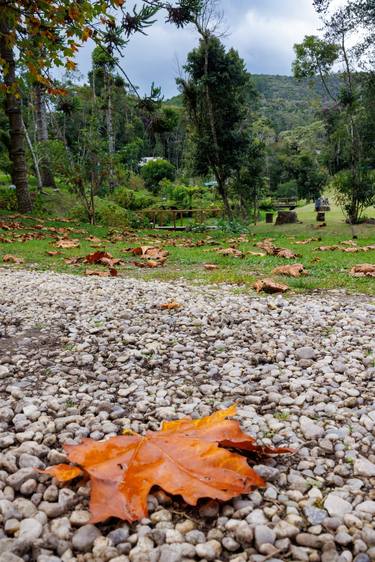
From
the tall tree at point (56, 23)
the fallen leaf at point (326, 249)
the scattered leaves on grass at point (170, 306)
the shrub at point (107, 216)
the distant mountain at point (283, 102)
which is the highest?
the distant mountain at point (283, 102)

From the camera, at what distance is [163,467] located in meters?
1.64

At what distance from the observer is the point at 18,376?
2.81m

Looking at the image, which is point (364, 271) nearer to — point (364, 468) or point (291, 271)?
point (291, 271)

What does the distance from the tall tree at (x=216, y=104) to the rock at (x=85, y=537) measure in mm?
19950

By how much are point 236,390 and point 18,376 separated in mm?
1345

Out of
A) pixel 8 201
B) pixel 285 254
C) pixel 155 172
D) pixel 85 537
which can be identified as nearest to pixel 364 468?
pixel 85 537

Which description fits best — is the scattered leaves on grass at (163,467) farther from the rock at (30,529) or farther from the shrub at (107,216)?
the shrub at (107,216)

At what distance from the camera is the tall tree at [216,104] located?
66.0ft

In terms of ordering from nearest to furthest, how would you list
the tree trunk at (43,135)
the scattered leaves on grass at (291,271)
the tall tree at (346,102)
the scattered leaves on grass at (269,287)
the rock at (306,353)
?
the rock at (306,353), the scattered leaves on grass at (269,287), the scattered leaves on grass at (291,271), the tall tree at (346,102), the tree trunk at (43,135)

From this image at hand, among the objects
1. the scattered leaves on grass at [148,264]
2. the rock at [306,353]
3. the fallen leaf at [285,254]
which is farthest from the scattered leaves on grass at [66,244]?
the rock at [306,353]

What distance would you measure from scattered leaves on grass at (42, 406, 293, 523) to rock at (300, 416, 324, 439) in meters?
0.30

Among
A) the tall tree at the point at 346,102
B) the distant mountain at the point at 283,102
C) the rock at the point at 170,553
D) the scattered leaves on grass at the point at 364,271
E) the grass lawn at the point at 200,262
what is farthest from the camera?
the distant mountain at the point at 283,102

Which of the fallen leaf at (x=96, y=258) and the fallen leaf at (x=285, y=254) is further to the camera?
the fallen leaf at (x=285, y=254)

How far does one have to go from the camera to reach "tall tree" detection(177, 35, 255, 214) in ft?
Result: 66.0
